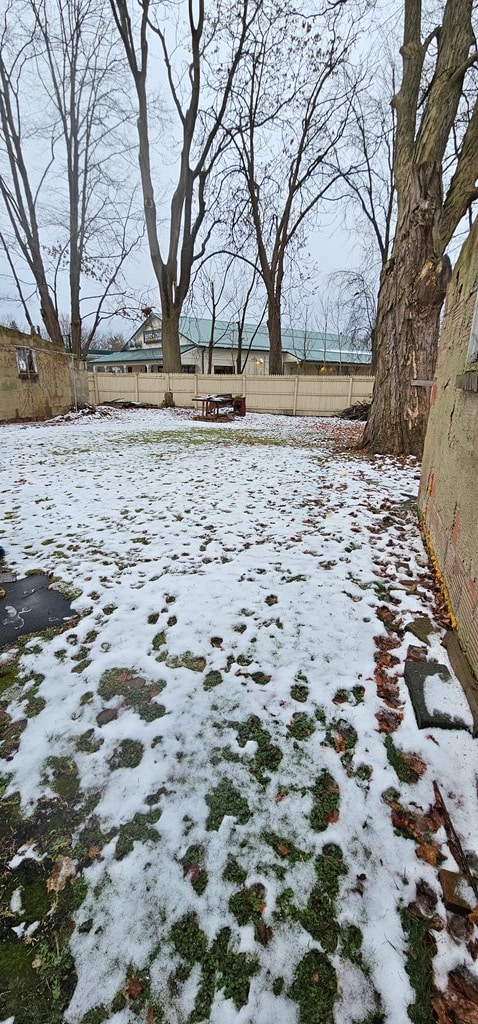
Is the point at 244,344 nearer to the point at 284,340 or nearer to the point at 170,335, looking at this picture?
the point at 284,340

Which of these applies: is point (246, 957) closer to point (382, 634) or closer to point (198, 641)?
point (198, 641)

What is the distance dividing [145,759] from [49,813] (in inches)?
13.7

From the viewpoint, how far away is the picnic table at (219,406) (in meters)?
12.7

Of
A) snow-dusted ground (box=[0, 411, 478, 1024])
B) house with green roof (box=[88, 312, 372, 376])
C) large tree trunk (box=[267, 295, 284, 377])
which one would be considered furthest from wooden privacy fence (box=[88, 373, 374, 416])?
snow-dusted ground (box=[0, 411, 478, 1024])

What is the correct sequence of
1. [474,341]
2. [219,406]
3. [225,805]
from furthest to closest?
1. [219,406]
2. [474,341]
3. [225,805]

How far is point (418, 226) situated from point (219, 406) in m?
8.52

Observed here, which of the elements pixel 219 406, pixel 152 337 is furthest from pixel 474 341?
pixel 152 337

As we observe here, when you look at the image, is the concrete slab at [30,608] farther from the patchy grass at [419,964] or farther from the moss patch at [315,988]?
the patchy grass at [419,964]

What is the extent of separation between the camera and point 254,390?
17.5 metres

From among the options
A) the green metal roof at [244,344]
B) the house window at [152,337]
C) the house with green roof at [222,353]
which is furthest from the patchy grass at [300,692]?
the house window at [152,337]

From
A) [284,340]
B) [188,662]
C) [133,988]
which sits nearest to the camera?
[133,988]

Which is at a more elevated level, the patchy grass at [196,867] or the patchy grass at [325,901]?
the patchy grass at [196,867]

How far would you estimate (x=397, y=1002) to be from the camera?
1.00 m

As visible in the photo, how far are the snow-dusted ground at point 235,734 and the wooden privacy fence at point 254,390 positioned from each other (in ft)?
45.8
